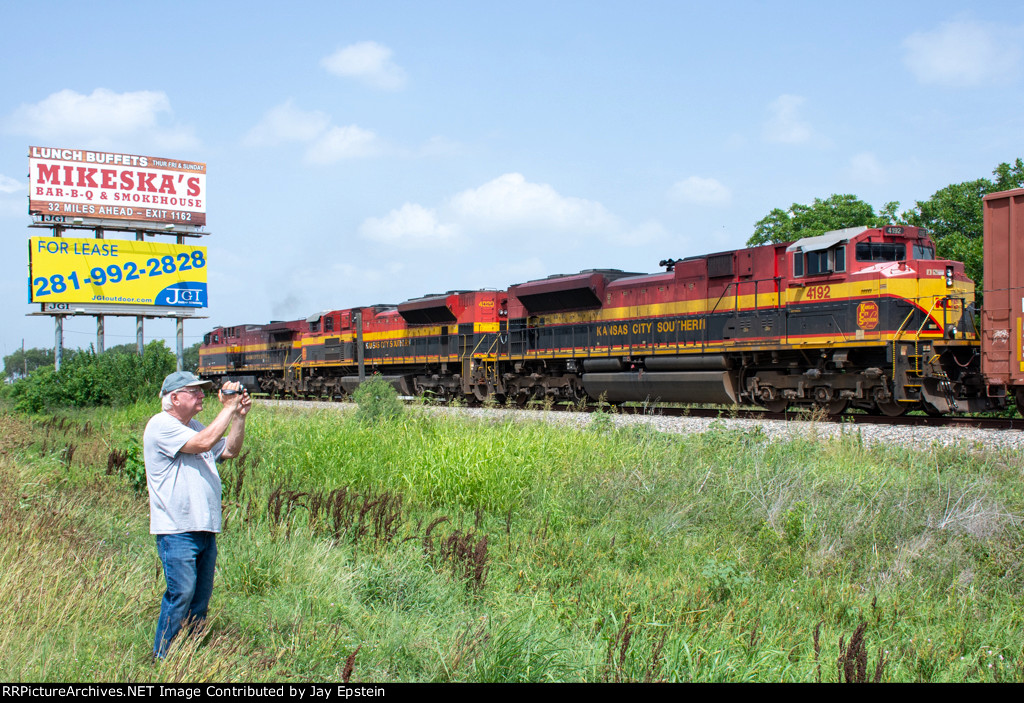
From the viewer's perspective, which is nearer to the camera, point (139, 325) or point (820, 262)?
point (820, 262)

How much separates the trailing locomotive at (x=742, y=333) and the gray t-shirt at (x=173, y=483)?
1278 cm

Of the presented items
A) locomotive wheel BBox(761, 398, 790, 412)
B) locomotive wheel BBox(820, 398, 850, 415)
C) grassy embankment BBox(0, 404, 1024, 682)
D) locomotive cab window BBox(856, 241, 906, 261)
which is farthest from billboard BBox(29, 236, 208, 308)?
locomotive cab window BBox(856, 241, 906, 261)

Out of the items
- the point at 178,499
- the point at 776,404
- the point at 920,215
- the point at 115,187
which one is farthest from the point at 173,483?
the point at 920,215

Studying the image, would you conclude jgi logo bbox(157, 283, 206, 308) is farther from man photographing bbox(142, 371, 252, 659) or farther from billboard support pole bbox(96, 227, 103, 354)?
man photographing bbox(142, 371, 252, 659)

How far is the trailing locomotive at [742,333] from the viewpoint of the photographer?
549 inches

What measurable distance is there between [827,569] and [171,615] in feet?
17.2

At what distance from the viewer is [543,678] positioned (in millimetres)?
4406

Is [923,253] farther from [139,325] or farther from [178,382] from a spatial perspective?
[139,325]

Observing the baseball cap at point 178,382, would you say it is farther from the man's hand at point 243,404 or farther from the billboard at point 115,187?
the billboard at point 115,187

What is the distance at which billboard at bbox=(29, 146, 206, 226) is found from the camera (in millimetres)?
29562

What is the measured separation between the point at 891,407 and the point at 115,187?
95.9 feet

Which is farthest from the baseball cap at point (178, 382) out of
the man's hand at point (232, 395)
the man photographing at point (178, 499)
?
the man's hand at point (232, 395)

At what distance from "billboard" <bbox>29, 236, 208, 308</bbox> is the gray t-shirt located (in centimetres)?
2811

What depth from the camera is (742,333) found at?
16578mm
